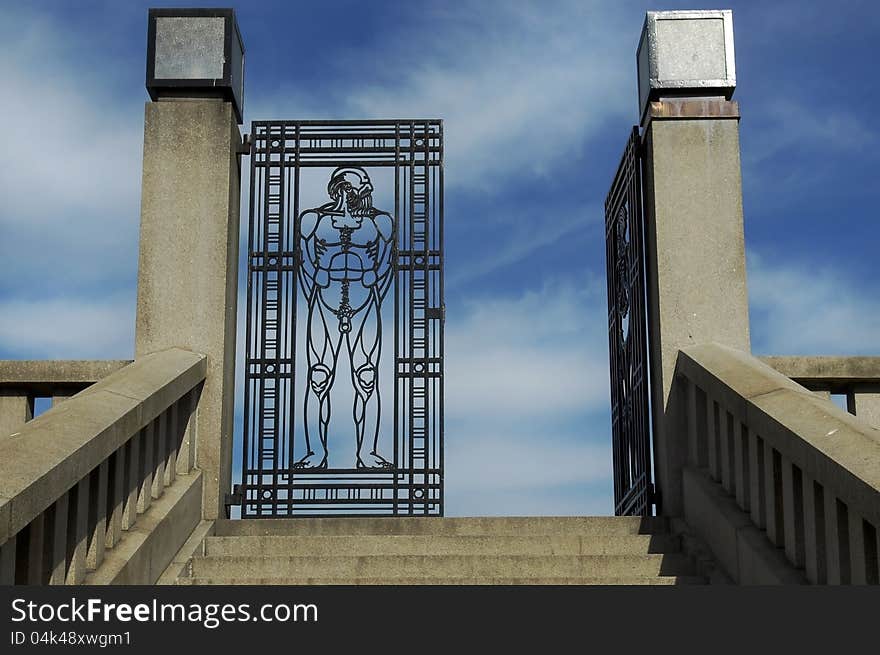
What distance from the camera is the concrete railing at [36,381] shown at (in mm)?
7980

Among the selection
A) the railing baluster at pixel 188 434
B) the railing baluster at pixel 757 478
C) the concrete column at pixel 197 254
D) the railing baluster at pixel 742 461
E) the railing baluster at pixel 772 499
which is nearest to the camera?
the railing baluster at pixel 772 499

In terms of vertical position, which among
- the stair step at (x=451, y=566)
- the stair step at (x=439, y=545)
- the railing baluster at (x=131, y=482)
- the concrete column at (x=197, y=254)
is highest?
the concrete column at (x=197, y=254)

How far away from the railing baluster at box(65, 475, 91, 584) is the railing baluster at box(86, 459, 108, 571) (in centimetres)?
13

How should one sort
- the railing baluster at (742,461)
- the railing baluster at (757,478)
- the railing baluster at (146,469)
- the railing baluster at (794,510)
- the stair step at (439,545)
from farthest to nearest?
1. the stair step at (439,545)
2. the railing baluster at (146,469)
3. the railing baluster at (742,461)
4. the railing baluster at (757,478)
5. the railing baluster at (794,510)

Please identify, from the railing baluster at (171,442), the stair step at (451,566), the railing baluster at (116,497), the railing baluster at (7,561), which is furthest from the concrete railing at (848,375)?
the railing baluster at (7,561)

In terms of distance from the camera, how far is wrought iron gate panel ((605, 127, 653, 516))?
894 cm

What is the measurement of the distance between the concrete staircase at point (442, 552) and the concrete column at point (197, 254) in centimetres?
70

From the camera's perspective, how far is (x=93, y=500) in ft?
21.1

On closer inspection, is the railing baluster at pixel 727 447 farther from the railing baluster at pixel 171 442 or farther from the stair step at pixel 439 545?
the railing baluster at pixel 171 442

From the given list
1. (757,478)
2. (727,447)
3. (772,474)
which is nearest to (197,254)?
(727,447)

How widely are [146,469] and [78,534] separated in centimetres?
122

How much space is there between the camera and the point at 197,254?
8.66 metres

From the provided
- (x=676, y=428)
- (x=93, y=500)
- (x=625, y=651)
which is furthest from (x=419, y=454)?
(x=625, y=651)

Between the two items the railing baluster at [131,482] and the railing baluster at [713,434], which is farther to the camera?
the railing baluster at [713,434]
